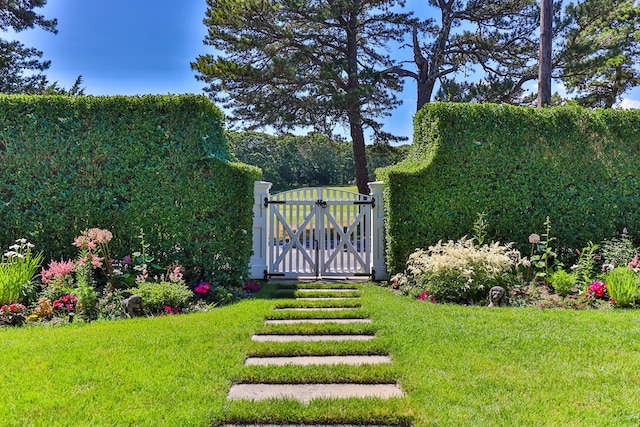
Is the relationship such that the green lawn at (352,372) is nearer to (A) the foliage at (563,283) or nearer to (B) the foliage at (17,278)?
(B) the foliage at (17,278)

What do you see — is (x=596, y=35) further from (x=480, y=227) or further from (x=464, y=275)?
(x=464, y=275)

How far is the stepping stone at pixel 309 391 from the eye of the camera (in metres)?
2.45

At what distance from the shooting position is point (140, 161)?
216 inches

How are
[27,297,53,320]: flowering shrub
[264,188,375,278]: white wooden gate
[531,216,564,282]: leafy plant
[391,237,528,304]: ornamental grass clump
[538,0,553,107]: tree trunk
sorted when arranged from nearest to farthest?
[27,297,53,320]: flowering shrub, [391,237,528,304]: ornamental grass clump, [531,216,564,282]: leafy plant, [264,188,375,278]: white wooden gate, [538,0,553,107]: tree trunk

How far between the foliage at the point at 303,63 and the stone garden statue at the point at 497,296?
311 inches

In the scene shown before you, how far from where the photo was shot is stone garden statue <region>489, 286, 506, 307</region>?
4.77 meters

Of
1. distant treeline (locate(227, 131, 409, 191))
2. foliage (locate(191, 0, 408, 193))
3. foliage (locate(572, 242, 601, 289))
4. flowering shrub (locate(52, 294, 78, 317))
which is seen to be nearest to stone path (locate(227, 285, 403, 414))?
flowering shrub (locate(52, 294, 78, 317))

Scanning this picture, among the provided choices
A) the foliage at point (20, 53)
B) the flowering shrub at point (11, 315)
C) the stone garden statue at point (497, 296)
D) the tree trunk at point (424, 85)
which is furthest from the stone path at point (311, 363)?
the foliage at point (20, 53)

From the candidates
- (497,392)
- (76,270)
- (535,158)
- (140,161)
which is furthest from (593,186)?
(76,270)

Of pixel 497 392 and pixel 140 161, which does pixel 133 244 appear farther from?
pixel 497 392

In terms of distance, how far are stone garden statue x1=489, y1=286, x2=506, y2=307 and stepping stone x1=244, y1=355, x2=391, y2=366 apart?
7.53ft

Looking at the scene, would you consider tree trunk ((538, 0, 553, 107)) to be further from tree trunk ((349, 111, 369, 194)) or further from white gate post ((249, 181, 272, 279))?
tree trunk ((349, 111, 369, 194))

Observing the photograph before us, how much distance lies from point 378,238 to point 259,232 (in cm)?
198

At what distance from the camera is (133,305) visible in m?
4.29
